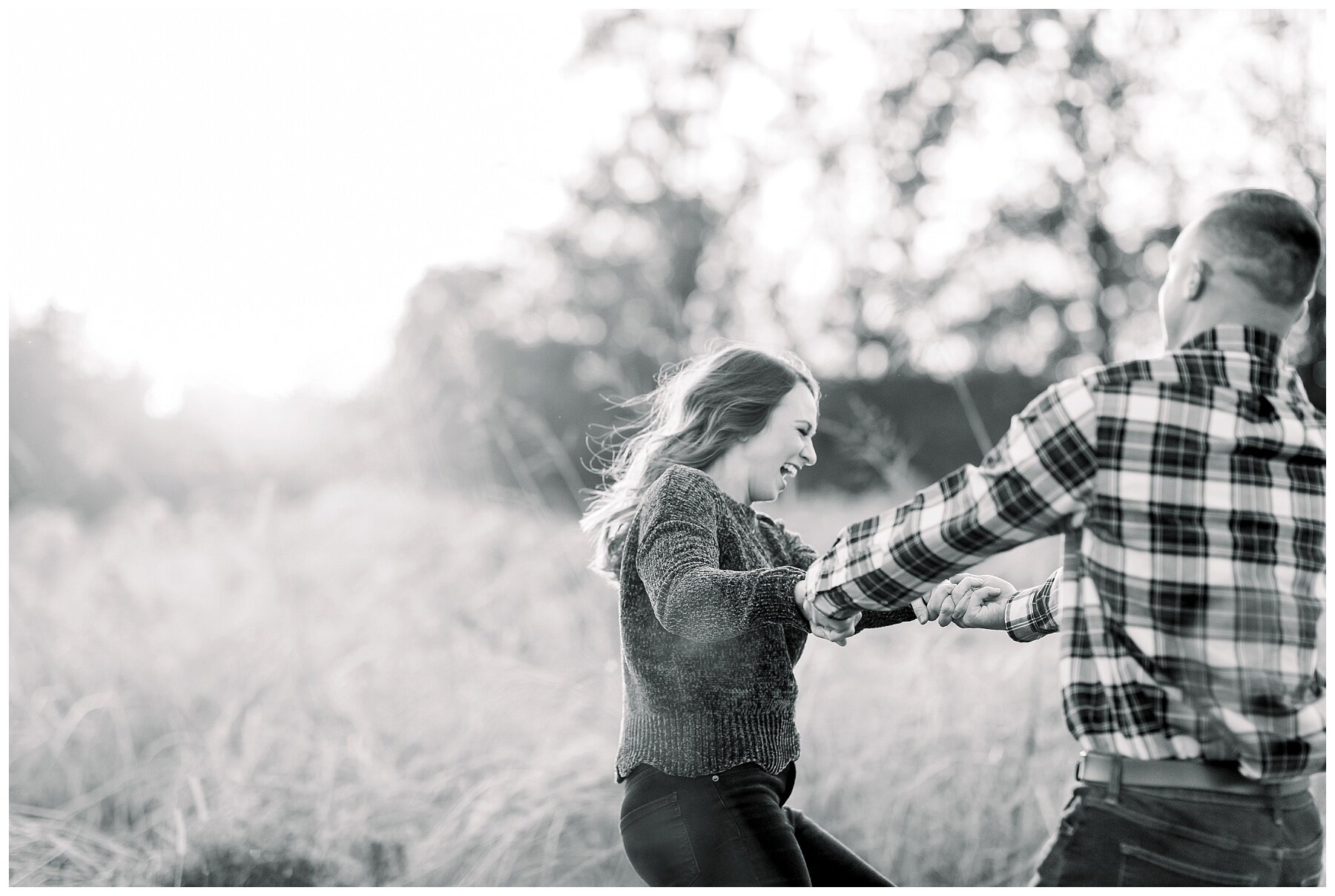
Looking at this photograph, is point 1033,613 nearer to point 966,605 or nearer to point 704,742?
point 966,605

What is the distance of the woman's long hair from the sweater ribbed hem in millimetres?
318

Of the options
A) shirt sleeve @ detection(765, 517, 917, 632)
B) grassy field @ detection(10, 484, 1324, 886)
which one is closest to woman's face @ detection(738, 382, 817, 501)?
shirt sleeve @ detection(765, 517, 917, 632)

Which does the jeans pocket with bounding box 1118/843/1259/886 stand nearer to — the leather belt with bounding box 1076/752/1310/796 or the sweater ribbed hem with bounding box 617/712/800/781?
the leather belt with bounding box 1076/752/1310/796

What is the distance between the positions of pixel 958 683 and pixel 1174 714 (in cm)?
254

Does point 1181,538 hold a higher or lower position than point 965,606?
higher

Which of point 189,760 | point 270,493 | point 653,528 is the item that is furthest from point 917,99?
point 653,528

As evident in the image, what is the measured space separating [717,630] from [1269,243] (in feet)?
3.29

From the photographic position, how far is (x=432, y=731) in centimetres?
411

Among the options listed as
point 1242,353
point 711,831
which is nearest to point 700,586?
point 711,831

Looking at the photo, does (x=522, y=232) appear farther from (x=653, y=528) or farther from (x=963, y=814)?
(x=653, y=528)

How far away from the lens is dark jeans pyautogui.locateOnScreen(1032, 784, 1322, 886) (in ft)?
5.08

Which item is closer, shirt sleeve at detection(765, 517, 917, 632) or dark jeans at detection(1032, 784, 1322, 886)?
dark jeans at detection(1032, 784, 1322, 886)

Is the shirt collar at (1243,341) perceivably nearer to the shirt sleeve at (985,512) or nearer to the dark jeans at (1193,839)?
the shirt sleeve at (985,512)

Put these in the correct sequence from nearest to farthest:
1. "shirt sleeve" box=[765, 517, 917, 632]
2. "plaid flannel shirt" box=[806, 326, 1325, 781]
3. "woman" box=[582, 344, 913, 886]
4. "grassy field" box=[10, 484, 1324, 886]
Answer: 1. "plaid flannel shirt" box=[806, 326, 1325, 781]
2. "woman" box=[582, 344, 913, 886]
3. "shirt sleeve" box=[765, 517, 917, 632]
4. "grassy field" box=[10, 484, 1324, 886]
